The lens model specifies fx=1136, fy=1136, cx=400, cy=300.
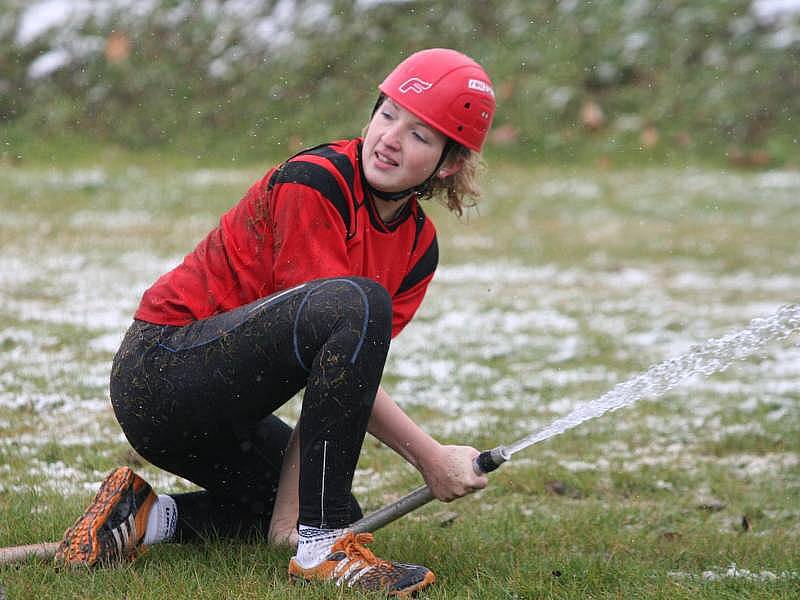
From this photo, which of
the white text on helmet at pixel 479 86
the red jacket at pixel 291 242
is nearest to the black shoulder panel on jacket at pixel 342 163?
the red jacket at pixel 291 242

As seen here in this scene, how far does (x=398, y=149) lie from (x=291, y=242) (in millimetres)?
493

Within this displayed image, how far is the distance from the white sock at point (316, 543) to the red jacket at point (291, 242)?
0.74 metres

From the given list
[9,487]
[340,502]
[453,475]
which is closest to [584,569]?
[453,475]

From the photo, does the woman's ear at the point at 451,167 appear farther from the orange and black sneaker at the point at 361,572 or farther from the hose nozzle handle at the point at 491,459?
the orange and black sneaker at the point at 361,572

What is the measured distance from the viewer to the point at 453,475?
348cm

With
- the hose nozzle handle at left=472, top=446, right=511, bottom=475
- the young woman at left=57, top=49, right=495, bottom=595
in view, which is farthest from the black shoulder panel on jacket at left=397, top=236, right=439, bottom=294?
the hose nozzle handle at left=472, top=446, right=511, bottom=475

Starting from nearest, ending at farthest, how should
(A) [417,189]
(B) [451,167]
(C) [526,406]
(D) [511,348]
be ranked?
(A) [417,189]
(B) [451,167]
(C) [526,406]
(D) [511,348]

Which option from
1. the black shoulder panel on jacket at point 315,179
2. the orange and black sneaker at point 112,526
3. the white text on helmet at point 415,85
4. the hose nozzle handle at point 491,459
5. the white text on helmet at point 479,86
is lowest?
the orange and black sneaker at point 112,526

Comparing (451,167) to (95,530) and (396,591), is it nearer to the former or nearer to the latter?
(396,591)

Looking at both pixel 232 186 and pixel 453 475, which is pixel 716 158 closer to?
pixel 232 186

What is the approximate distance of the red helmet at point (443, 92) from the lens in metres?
3.65

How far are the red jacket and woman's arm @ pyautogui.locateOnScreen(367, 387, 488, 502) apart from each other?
46 centimetres

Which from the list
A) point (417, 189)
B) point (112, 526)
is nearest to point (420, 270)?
point (417, 189)

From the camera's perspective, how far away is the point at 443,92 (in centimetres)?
365
